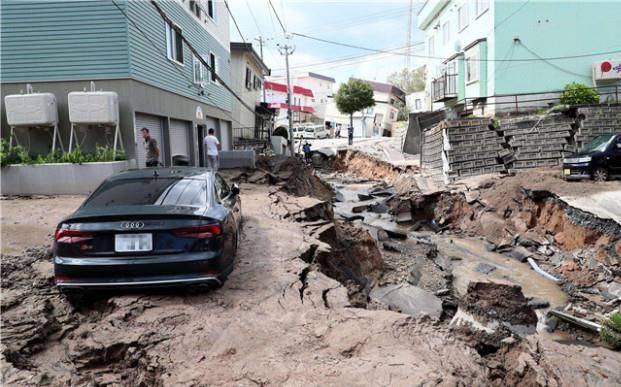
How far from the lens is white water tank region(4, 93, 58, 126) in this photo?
10.3 meters

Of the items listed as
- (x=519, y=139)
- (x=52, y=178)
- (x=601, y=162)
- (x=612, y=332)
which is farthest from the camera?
(x=519, y=139)

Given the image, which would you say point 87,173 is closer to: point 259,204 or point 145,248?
point 259,204

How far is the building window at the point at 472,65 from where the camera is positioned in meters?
22.9

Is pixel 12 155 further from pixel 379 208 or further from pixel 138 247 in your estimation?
pixel 379 208

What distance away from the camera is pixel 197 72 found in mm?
16703

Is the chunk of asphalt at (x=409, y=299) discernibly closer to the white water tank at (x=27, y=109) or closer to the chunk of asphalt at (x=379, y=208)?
the white water tank at (x=27, y=109)

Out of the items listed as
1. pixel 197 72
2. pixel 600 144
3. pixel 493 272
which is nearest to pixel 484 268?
pixel 493 272

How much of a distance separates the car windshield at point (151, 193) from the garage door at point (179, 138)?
9.84 metres

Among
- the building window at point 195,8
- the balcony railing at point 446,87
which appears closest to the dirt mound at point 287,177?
the building window at point 195,8

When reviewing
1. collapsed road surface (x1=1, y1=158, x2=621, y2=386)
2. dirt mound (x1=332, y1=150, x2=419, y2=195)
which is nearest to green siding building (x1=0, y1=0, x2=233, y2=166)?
collapsed road surface (x1=1, y1=158, x2=621, y2=386)

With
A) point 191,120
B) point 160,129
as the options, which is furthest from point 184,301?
point 191,120

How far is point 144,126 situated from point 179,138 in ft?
10.4

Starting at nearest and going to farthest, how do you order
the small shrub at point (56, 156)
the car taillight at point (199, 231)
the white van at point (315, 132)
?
the car taillight at point (199, 231), the small shrub at point (56, 156), the white van at point (315, 132)

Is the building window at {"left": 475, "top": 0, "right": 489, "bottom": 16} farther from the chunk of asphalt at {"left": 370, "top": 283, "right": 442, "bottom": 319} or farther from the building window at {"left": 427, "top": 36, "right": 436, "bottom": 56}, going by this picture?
the chunk of asphalt at {"left": 370, "top": 283, "right": 442, "bottom": 319}
